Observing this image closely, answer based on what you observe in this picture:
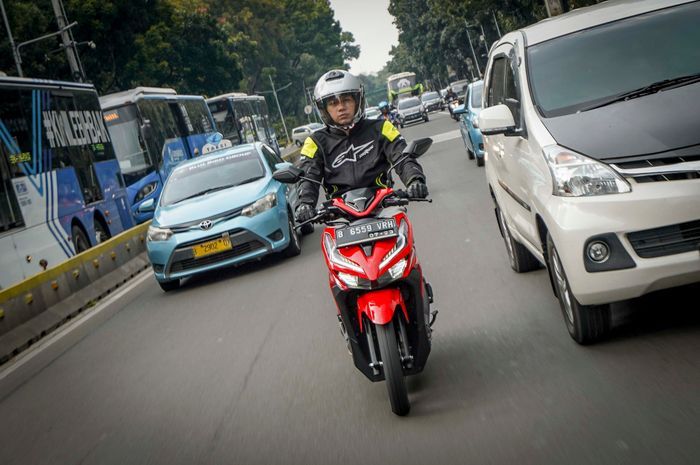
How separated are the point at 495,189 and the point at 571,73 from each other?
1.99m

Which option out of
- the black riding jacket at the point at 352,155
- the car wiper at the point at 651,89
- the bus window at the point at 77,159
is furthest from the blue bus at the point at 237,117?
the car wiper at the point at 651,89

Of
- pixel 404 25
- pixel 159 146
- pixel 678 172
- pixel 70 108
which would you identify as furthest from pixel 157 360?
pixel 404 25

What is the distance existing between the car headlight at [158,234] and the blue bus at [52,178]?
217 cm

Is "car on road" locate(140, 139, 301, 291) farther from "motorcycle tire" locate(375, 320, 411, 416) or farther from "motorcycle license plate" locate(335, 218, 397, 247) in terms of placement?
"motorcycle tire" locate(375, 320, 411, 416)

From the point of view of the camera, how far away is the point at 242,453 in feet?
15.9

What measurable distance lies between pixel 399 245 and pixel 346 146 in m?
0.89

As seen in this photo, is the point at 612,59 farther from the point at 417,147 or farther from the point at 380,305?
the point at 380,305

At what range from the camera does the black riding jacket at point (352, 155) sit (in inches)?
220

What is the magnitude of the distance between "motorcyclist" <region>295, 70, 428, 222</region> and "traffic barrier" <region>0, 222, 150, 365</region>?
514 centimetres

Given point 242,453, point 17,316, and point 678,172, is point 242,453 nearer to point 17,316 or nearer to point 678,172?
point 678,172

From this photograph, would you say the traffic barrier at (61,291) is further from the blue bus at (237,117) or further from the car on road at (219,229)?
the blue bus at (237,117)

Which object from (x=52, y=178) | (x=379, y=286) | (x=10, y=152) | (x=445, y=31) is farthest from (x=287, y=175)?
(x=445, y=31)

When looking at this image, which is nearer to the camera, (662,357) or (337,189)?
(662,357)

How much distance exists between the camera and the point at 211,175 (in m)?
12.8
